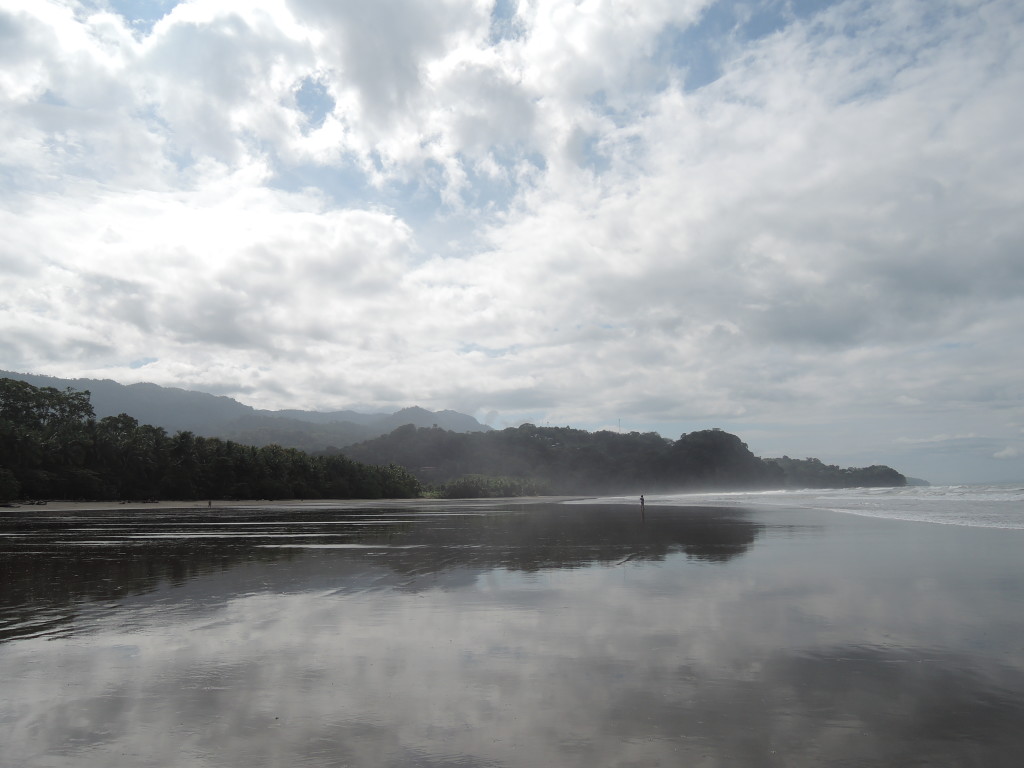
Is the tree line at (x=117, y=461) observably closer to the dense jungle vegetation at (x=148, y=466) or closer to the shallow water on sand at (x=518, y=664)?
the dense jungle vegetation at (x=148, y=466)

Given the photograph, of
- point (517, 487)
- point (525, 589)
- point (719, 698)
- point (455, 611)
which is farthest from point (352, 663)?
point (517, 487)

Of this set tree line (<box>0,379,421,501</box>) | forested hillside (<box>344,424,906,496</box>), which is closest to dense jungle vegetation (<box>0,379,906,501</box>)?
tree line (<box>0,379,421,501</box>)

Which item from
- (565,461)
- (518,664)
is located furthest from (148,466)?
(565,461)

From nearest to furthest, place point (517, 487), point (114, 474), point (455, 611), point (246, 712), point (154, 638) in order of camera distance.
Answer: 1. point (246, 712)
2. point (154, 638)
3. point (455, 611)
4. point (114, 474)
5. point (517, 487)

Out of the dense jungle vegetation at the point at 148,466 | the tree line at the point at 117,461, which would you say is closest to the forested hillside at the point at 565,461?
the dense jungle vegetation at the point at 148,466

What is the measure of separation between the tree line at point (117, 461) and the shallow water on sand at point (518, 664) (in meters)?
57.4

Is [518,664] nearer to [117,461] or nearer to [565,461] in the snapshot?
[117,461]

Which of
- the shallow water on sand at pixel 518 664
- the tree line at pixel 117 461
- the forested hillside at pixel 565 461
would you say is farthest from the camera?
the forested hillside at pixel 565 461

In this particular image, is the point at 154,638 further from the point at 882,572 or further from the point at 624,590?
the point at 882,572

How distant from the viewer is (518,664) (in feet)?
26.9

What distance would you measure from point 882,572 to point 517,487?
112588 millimetres

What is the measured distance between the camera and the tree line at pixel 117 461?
62719 millimetres

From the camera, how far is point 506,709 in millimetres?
6617

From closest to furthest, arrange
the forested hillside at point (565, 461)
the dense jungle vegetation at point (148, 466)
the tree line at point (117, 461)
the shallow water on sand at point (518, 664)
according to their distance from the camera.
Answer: the shallow water on sand at point (518, 664)
the tree line at point (117, 461)
the dense jungle vegetation at point (148, 466)
the forested hillside at point (565, 461)
